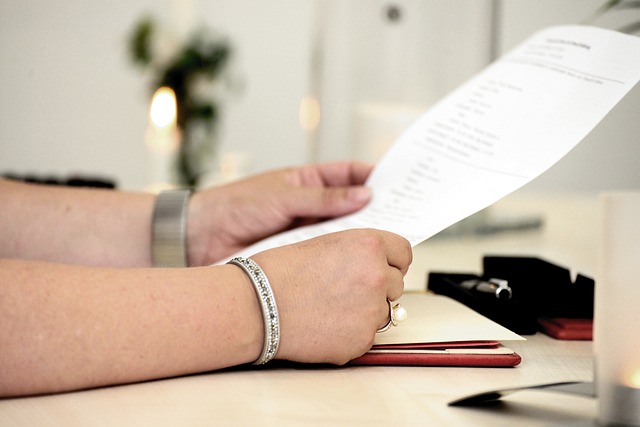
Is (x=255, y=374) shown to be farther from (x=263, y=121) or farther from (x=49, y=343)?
(x=263, y=121)

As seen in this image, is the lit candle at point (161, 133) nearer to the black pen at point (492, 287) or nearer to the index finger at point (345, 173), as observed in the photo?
the index finger at point (345, 173)

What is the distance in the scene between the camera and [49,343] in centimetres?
40

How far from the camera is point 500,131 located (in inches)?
24.4

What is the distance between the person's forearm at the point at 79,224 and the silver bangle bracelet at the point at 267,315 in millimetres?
382

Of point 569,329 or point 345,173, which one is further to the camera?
point 345,173

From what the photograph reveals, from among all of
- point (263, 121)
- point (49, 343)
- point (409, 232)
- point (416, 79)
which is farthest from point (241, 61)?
point (49, 343)

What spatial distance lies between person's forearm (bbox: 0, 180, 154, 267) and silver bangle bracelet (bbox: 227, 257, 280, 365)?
0.38 m

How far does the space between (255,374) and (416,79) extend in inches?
39.4

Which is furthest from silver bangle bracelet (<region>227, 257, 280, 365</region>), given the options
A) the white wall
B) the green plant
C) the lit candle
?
the white wall

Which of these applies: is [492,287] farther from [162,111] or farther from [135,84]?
[135,84]

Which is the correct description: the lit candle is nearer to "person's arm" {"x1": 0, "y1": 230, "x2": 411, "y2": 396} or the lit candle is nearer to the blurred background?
the blurred background

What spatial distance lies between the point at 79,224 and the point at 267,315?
16.7 inches

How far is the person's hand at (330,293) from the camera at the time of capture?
456 mm

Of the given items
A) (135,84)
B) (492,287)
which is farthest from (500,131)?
(135,84)
